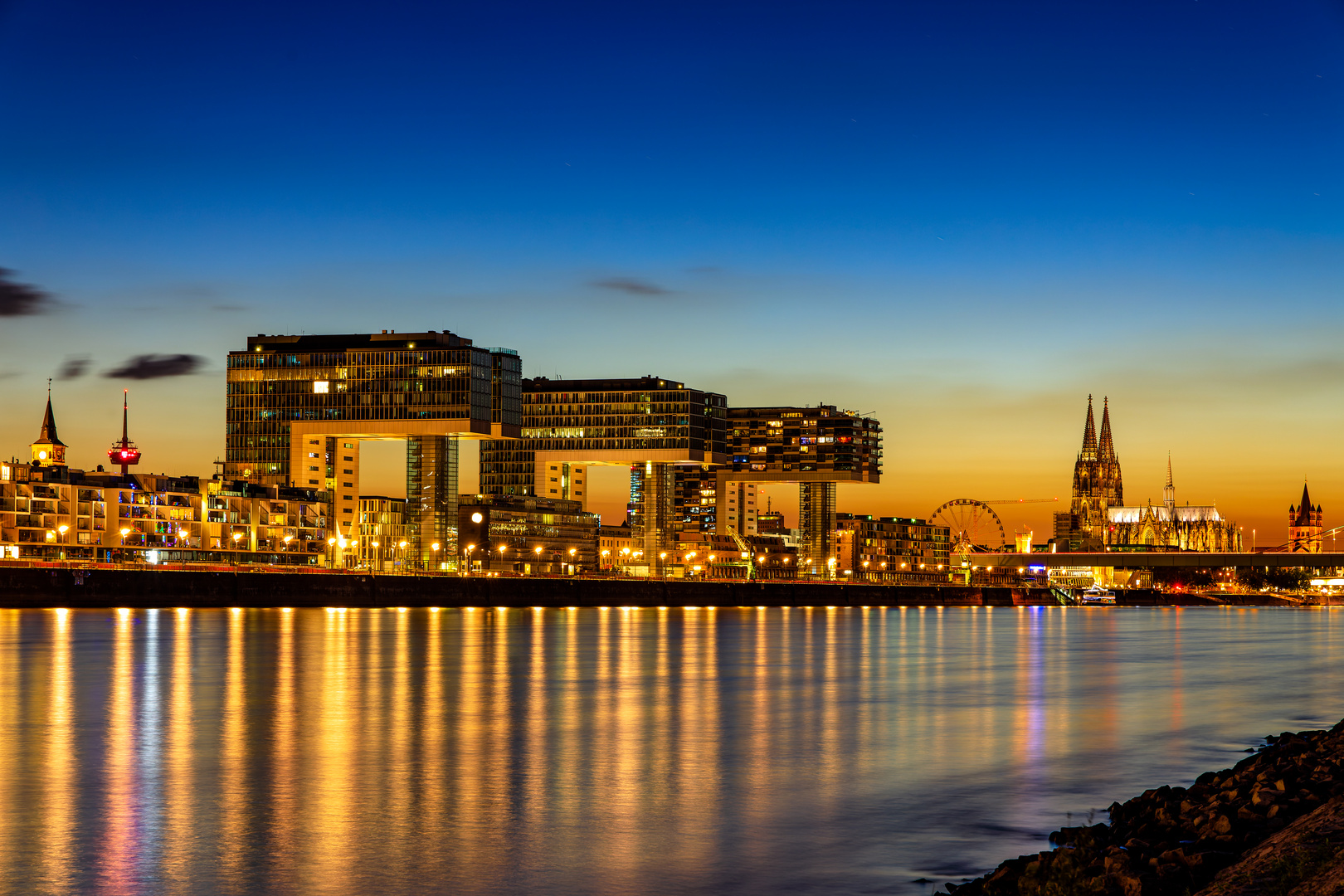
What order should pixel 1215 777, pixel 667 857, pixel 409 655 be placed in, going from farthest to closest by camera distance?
pixel 409 655, pixel 1215 777, pixel 667 857

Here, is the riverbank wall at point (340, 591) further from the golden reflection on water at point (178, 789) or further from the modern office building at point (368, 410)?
the golden reflection on water at point (178, 789)

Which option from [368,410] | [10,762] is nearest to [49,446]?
[368,410]

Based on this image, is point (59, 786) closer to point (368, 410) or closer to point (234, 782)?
point (234, 782)

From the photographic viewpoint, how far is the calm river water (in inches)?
669

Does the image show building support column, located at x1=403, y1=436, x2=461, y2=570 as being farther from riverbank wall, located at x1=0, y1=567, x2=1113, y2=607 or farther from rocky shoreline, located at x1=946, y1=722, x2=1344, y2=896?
rocky shoreline, located at x1=946, y1=722, x2=1344, y2=896

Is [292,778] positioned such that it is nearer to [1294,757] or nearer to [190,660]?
[1294,757]

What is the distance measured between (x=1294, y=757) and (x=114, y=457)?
174 metres

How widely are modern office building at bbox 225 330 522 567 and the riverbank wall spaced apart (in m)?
26.6

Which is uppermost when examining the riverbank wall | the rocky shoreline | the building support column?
the building support column

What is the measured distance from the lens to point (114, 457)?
17975cm

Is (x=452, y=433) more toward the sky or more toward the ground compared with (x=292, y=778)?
more toward the sky

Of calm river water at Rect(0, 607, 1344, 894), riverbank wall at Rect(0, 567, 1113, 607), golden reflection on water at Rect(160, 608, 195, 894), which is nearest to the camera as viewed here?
golden reflection on water at Rect(160, 608, 195, 894)

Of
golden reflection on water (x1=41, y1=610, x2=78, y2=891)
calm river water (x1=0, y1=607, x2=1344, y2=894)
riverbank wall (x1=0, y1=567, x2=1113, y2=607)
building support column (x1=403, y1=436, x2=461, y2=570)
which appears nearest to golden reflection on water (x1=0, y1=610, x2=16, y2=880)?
calm river water (x1=0, y1=607, x2=1344, y2=894)

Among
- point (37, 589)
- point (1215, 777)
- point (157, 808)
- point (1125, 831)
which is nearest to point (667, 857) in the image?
point (1125, 831)
